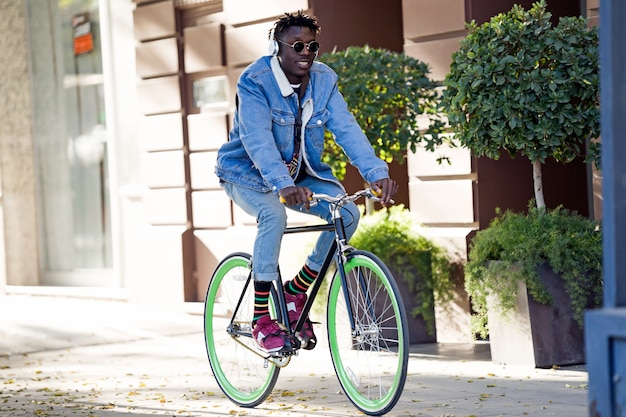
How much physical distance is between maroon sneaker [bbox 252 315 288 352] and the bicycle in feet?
0.13

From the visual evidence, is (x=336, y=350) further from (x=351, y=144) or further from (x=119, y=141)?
(x=119, y=141)

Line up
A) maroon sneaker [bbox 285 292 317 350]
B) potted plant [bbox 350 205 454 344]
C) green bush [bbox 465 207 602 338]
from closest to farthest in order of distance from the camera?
maroon sneaker [bbox 285 292 317 350], green bush [bbox 465 207 602 338], potted plant [bbox 350 205 454 344]

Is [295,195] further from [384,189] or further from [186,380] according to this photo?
[186,380]

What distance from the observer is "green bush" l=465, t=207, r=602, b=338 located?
6.79 metres

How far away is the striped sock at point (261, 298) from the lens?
5605 millimetres

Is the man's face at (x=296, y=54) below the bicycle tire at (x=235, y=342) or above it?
above

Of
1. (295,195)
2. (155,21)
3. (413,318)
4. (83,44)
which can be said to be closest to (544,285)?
(413,318)

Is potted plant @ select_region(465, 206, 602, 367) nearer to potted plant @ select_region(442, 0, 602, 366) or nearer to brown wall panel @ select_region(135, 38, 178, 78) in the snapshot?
potted plant @ select_region(442, 0, 602, 366)

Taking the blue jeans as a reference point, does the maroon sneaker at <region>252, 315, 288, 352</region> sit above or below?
below

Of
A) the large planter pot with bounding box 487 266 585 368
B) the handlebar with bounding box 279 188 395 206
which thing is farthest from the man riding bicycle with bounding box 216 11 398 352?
the large planter pot with bounding box 487 266 585 368

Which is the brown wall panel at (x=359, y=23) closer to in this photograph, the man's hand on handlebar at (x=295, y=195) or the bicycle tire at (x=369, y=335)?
the bicycle tire at (x=369, y=335)

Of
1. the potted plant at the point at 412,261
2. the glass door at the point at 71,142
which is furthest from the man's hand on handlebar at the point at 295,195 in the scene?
the glass door at the point at 71,142

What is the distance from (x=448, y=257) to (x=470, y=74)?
1.82 metres

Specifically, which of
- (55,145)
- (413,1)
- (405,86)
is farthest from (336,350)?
(55,145)
